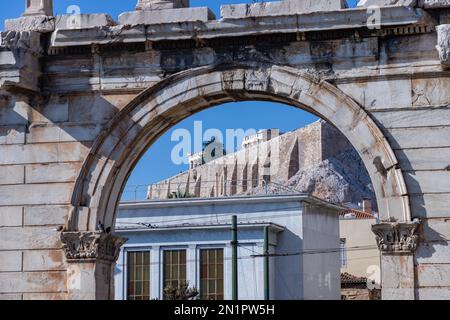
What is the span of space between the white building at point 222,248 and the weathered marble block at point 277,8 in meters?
18.8

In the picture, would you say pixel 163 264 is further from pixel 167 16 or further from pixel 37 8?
pixel 167 16

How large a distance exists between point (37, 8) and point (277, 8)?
3294 mm

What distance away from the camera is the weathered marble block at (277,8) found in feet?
45.0

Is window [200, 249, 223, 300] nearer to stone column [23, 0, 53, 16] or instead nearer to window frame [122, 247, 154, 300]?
window frame [122, 247, 154, 300]

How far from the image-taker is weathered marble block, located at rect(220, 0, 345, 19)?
1371cm

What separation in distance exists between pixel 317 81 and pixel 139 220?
75.5 ft

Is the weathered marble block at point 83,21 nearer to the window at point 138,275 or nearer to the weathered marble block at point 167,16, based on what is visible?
the weathered marble block at point 167,16

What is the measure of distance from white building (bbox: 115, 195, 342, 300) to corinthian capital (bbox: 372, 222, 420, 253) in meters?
19.0

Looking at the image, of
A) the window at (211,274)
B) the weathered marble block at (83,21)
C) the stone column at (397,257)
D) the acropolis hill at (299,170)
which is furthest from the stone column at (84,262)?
the acropolis hill at (299,170)

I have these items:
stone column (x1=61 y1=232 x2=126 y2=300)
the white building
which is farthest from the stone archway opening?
the white building

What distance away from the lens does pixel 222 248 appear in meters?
33.2

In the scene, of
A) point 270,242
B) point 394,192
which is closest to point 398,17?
point 394,192

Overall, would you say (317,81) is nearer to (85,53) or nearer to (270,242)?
(85,53)

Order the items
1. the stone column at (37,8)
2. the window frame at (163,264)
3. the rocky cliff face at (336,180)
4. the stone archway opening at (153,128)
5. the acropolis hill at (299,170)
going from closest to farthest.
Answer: the stone archway opening at (153,128) < the stone column at (37,8) < the window frame at (163,264) < the rocky cliff face at (336,180) < the acropolis hill at (299,170)
